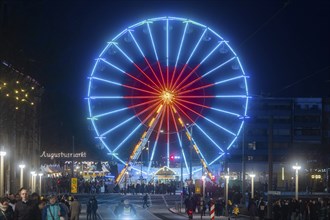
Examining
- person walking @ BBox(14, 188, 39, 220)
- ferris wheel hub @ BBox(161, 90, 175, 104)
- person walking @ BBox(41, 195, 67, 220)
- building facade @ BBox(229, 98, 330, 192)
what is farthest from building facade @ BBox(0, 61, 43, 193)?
building facade @ BBox(229, 98, 330, 192)

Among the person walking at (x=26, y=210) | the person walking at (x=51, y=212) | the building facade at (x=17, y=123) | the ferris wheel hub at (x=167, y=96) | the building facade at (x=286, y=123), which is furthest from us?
the building facade at (x=286, y=123)

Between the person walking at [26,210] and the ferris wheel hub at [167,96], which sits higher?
the ferris wheel hub at [167,96]

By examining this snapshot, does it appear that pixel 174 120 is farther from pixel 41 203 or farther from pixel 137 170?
pixel 41 203

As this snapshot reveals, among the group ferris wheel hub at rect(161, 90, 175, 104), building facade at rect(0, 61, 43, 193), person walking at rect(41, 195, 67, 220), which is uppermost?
ferris wheel hub at rect(161, 90, 175, 104)

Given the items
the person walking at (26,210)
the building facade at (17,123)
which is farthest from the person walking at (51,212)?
the building facade at (17,123)

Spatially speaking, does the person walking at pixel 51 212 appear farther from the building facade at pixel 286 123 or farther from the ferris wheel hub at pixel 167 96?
the building facade at pixel 286 123

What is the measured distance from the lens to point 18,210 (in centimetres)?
2188

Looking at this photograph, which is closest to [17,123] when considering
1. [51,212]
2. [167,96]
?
[167,96]

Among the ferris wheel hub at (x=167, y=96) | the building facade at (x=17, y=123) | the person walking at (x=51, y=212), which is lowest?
the person walking at (x=51, y=212)

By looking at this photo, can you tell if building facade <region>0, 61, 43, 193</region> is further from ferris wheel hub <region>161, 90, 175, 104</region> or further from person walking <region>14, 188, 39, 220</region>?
person walking <region>14, 188, 39, 220</region>

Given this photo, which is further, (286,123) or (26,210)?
(286,123)

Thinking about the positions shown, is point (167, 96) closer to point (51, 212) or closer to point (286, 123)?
point (51, 212)

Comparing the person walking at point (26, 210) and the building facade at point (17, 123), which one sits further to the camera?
the building facade at point (17, 123)

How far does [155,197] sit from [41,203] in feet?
225
